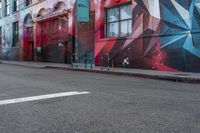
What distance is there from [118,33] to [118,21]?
2.52 feet

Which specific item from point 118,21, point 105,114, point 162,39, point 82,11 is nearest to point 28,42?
point 82,11

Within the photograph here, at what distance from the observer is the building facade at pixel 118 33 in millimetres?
19936

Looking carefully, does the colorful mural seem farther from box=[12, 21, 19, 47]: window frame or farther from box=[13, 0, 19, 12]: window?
box=[12, 21, 19, 47]: window frame

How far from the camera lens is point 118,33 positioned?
25.3 meters

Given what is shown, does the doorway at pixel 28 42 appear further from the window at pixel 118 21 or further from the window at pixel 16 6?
the window at pixel 118 21

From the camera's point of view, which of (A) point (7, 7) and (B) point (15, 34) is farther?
(A) point (7, 7)

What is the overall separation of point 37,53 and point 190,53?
68.8 feet

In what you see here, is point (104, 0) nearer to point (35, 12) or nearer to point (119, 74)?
point (119, 74)

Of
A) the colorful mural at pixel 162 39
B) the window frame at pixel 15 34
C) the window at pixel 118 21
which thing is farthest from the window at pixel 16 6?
the colorful mural at pixel 162 39

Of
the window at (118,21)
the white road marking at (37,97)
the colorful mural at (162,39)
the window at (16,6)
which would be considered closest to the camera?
the white road marking at (37,97)

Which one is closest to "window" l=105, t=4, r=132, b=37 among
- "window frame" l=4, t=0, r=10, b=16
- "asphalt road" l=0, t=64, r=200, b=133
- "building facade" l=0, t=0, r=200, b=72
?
"building facade" l=0, t=0, r=200, b=72

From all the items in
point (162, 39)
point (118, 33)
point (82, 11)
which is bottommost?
point (162, 39)

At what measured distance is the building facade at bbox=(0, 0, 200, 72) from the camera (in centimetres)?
1994

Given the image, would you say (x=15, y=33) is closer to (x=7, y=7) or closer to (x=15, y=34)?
(x=15, y=34)
